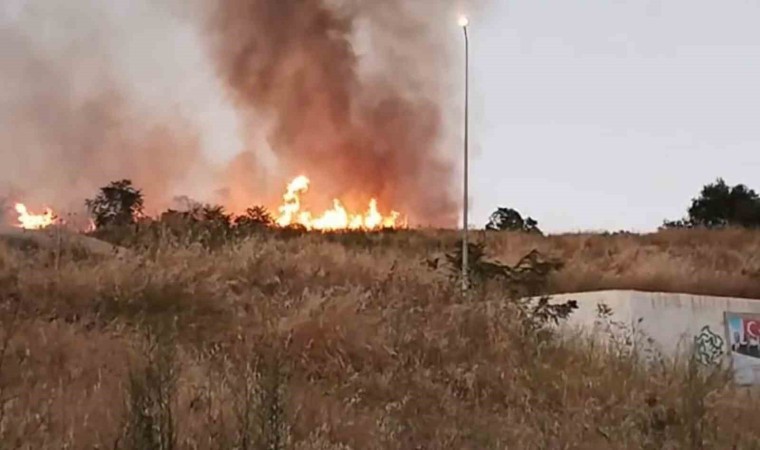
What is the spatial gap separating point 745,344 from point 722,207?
4065 centimetres

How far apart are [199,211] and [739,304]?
16.0 metres

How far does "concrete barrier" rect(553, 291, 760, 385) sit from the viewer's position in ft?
45.0

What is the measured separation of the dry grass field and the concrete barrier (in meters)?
0.97

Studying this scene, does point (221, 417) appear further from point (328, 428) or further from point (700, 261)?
point (700, 261)

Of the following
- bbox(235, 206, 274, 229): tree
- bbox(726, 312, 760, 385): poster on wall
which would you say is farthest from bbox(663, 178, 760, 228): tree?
bbox(726, 312, 760, 385): poster on wall

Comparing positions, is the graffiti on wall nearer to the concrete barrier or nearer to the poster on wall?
the concrete barrier

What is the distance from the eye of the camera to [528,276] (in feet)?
64.6

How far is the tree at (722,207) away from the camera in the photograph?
49719 mm

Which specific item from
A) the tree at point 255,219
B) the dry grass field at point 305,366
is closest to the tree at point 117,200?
the tree at point 255,219

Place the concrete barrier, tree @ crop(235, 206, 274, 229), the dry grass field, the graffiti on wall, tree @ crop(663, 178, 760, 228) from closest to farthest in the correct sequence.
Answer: the dry grass field
the graffiti on wall
the concrete barrier
tree @ crop(235, 206, 274, 229)
tree @ crop(663, 178, 760, 228)

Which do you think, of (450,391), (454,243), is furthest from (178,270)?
(454,243)

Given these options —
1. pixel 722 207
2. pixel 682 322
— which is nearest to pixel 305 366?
pixel 682 322

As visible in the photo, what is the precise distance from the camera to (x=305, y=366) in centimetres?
1105

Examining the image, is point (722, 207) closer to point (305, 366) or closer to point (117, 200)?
point (117, 200)
